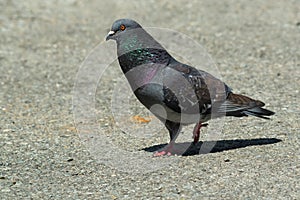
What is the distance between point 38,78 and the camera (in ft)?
31.4

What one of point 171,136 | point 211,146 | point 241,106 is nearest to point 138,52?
point 171,136

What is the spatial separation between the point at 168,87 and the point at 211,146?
95cm

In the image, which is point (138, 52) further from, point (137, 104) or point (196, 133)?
point (137, 104)

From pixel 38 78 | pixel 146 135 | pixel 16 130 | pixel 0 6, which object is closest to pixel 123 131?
pixel 146 135

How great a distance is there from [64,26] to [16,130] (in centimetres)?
476

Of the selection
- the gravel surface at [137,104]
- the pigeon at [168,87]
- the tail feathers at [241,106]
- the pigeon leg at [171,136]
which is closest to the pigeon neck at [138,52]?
the pigeon at [168,87]

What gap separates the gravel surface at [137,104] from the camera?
5.84 metres

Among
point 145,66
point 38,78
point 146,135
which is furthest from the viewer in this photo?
point 38,78

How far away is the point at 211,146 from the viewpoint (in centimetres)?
682

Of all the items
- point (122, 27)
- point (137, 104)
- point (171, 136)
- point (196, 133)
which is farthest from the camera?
point (137, 104)

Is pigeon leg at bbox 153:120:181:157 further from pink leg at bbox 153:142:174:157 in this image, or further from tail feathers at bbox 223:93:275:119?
tail feathers at bbox 223:93:275:119

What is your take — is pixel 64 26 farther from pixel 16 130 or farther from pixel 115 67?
pixel 16 130

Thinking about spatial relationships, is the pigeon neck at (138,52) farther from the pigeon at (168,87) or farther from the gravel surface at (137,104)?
the gravel surface at (137,104)

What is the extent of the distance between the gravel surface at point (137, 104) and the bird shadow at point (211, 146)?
2cm
